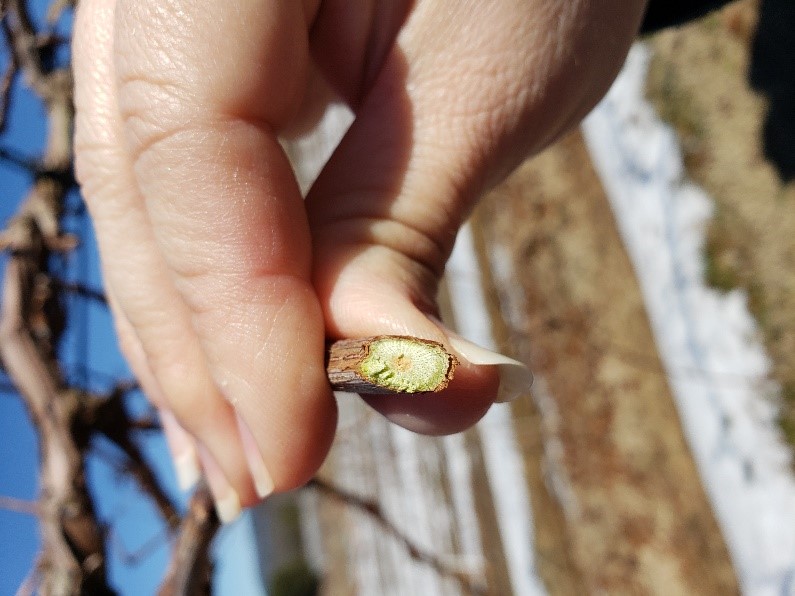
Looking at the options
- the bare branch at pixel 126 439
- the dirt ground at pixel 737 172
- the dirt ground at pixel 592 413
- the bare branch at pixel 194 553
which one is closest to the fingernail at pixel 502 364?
the bare branch at pixel 194 553

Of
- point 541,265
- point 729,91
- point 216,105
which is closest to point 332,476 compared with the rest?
point 541,265

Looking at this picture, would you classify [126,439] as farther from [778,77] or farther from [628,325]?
[778,77]

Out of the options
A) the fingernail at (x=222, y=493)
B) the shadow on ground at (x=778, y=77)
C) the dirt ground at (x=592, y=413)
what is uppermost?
the shadow on ground at (x=778, y=77)

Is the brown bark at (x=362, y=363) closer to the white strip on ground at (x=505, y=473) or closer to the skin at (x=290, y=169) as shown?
the skin at (x=290, y=169)

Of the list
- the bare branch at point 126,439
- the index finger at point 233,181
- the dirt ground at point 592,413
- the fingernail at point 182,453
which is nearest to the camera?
the index finger at point 233,181

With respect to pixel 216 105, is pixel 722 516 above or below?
below

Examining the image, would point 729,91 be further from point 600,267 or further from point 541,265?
point 541,265
